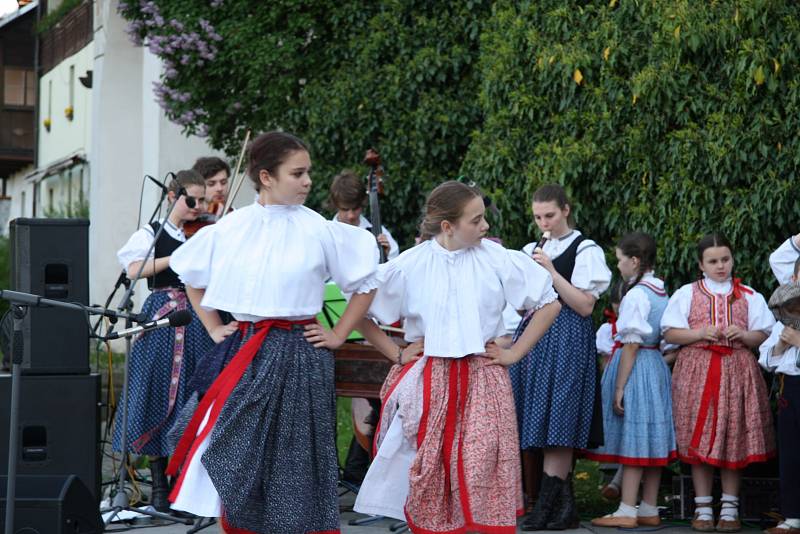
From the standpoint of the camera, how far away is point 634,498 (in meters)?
6.57

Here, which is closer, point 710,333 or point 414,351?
point 414,351

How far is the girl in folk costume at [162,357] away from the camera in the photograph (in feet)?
22.2

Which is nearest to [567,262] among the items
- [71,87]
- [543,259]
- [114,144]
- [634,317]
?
[543,259]

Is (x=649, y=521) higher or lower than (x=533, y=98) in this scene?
lower

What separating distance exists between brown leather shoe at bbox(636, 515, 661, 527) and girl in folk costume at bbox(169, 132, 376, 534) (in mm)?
2347

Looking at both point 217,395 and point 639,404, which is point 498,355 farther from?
point 639,404

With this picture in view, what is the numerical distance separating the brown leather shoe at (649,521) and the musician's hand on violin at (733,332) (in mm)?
999

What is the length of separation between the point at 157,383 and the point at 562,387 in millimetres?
2139

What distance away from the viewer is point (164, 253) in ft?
22.2

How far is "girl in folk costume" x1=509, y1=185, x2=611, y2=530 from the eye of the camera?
6.23 metres

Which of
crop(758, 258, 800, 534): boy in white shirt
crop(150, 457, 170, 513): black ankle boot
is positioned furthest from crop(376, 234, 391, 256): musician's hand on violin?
crop(758, 258, 800, 534): boy in white shirt

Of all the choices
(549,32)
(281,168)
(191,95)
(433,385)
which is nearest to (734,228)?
(549,32)

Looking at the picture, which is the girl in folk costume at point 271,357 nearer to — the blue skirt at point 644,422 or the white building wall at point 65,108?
the blue skirt at point 644,422

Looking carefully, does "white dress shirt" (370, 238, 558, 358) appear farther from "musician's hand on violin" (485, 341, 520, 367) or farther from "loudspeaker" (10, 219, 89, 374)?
"loudspeaker" (10, 219, 89, 374)
